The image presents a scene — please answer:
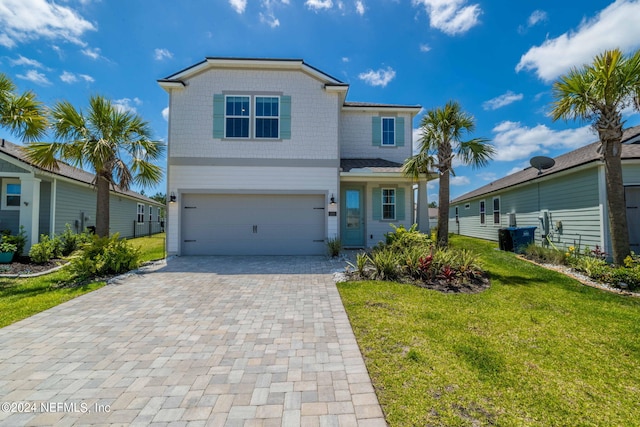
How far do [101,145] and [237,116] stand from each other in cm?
439

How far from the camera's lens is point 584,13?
8656mm

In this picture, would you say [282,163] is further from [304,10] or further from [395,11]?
[395,11]

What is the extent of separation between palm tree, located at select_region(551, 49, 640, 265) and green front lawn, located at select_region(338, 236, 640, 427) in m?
2.49

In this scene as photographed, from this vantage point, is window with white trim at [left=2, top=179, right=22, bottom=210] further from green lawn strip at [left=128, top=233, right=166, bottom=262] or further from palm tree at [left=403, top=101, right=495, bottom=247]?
palm tree at [left=403, top=101, right=495, bottom=247]

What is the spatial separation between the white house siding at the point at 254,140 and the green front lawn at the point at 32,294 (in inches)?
210

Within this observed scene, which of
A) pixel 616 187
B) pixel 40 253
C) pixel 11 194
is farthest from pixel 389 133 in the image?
pixel 11 194

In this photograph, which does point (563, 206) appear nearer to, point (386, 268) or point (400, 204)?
point (400, 204)

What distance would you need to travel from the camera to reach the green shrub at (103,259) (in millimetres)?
7195

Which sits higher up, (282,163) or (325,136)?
(325,136)

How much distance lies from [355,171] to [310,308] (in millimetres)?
6939

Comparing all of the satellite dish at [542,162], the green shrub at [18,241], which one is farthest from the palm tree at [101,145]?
the satellite dish at [542,162]

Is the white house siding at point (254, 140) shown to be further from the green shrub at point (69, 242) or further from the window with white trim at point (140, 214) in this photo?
the window with white trim at point (140, 214)

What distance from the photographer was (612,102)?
7172 mm

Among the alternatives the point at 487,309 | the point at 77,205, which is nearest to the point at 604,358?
the point at 487,309
